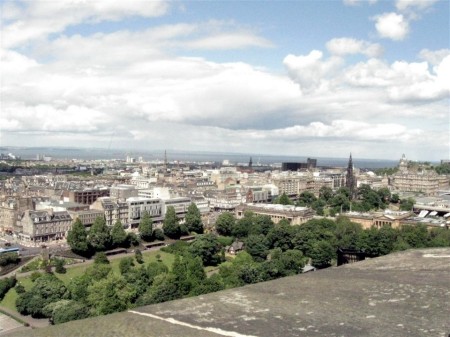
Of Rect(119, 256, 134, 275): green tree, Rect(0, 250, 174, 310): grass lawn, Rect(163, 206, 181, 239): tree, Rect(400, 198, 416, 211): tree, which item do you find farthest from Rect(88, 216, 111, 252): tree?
Rect(400, 198, 416, 211): tree

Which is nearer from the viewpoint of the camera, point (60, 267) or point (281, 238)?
point (60, 267)

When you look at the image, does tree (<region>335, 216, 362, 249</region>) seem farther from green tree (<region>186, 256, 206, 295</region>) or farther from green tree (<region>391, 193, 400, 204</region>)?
green tree (<region>391, 193, 400, 204</region>)

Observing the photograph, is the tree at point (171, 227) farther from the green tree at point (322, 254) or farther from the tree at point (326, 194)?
the tree at point (326, 194)

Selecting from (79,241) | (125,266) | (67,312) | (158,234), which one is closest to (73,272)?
(125,266)

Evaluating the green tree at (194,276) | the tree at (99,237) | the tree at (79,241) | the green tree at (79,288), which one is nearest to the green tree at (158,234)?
the tree at (99,237)

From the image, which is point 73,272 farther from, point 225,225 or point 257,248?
point 225,225

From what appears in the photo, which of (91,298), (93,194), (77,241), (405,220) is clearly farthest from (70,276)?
(405,220)
